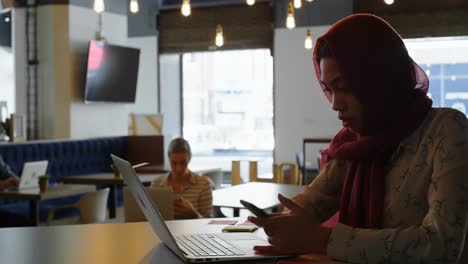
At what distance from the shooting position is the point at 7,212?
634 centimetres

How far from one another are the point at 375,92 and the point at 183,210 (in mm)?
2685

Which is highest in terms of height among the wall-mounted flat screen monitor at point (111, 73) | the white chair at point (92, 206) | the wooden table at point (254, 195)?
the wall-mounted flat screen monitor at point (111, 73)

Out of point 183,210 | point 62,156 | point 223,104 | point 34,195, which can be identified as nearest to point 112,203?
point 62,156

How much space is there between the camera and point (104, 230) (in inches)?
78.4

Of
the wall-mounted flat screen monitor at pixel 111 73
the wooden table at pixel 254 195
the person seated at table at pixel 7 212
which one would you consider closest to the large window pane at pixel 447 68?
the wall-mounted flat screen monitor at pixel 111 73

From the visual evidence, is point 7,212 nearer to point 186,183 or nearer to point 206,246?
point 186,183

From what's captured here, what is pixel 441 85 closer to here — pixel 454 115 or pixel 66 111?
pixel 66 111

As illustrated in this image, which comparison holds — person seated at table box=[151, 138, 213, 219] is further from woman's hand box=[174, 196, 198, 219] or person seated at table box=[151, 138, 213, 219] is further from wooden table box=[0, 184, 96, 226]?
wooden table box=[0, 184, 96, 226]

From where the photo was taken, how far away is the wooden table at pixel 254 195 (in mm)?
4617

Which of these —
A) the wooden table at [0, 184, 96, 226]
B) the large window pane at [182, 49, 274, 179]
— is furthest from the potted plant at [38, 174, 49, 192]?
the large window pane at [182, 49, 274, 179]

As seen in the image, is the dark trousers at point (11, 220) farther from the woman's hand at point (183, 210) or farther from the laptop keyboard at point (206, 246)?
the laptop keyboard at point (206, 246)

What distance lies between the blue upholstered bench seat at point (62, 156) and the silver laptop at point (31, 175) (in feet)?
3.18

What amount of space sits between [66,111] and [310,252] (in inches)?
293

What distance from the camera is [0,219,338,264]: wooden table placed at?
156 cm
